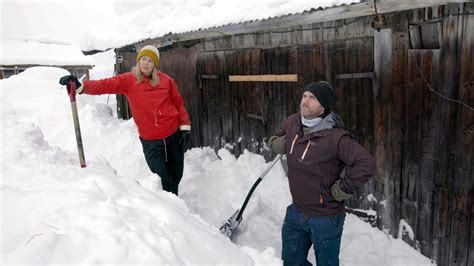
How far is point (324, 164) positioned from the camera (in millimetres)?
2961

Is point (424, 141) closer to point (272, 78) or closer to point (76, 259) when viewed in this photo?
point (272, 78)

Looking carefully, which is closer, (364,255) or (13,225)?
(13,225)

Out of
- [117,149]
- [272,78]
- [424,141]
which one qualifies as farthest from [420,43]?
[117,149]

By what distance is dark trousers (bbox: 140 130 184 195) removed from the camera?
4777 millimetres

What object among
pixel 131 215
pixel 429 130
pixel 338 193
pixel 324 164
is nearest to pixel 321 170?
pixel 324 164

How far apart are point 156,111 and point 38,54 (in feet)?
95.0

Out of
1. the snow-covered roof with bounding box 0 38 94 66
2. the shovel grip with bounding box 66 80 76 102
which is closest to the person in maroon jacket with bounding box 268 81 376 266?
the shovel grip with bounding box 66 80 76 102

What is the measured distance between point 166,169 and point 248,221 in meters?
1.30

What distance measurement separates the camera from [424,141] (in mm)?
3684

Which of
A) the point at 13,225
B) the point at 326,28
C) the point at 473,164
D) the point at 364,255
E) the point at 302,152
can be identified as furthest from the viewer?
the point at 326,28

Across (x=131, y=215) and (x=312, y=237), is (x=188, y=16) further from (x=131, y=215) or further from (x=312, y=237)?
(x=131, y=215)

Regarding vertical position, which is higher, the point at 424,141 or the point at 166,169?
the point at 424,141

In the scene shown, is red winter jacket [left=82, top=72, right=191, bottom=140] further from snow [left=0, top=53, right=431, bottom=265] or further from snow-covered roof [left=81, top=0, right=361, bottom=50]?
snow-covered roof [left=81, top=0, right=361, bottom=50]

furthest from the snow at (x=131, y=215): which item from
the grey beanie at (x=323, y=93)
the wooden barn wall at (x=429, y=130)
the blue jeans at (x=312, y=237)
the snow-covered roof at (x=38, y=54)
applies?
the snow-covered roof at (x=38, y=54)
